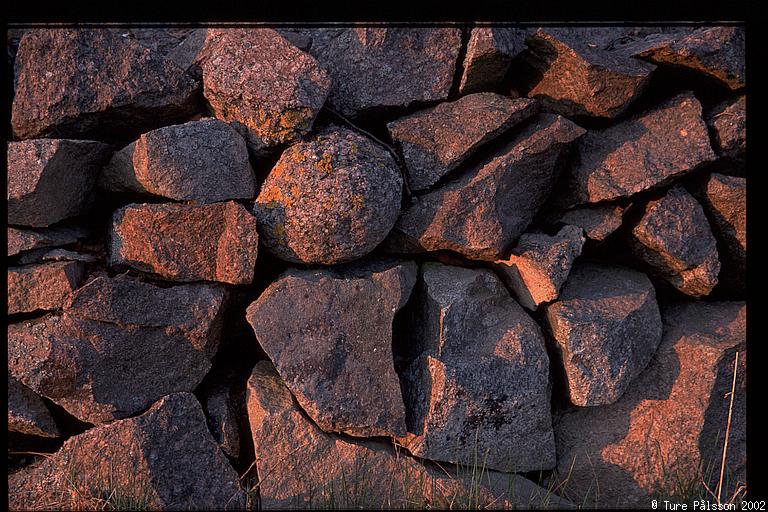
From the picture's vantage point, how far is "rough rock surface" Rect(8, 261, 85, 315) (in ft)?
11.4

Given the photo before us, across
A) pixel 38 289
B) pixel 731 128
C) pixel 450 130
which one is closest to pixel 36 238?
pixel 38 289

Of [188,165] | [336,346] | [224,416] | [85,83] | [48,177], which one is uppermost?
[85,83]

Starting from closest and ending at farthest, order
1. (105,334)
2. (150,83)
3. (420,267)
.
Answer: (105,334)
(150,83)
(420,267)

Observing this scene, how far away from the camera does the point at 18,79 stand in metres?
3.63

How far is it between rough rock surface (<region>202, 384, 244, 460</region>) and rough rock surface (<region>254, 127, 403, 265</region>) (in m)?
0.78

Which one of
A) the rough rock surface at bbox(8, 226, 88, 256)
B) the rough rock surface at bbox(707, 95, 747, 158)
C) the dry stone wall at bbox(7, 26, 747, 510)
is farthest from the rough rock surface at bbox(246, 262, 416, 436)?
the rough rock surface at bbox(707, 95, 747, 158)

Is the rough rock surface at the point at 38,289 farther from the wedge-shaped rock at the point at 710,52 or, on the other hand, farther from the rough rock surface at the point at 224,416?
the wedge-shaped rock at the point at 710,52

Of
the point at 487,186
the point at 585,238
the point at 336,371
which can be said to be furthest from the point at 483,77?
the point at 336,371

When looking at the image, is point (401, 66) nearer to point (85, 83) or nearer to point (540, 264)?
point (540, 264)

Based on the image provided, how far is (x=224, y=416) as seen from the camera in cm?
362

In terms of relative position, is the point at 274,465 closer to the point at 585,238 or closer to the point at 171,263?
the point at 171,263

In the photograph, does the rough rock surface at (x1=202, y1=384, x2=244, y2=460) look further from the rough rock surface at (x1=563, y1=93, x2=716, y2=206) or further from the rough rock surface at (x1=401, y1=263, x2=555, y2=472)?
the rough rock surface at (x1=563, y1=93, x2=716, y2=206)

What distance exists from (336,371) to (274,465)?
0.54 meters

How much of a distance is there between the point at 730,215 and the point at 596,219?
0.71m
